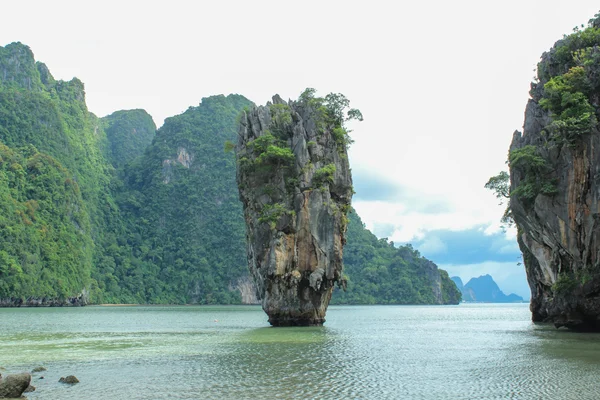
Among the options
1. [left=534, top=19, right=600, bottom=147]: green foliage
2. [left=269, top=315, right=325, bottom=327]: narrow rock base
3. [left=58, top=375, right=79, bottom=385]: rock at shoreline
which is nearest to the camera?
[left=58, top=375, right=79, bottom=385]: rock at shoreline

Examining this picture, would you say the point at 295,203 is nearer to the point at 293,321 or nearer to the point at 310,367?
the point at 293,321

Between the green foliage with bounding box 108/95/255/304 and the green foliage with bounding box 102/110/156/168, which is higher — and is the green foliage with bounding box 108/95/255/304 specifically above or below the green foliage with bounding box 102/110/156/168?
below

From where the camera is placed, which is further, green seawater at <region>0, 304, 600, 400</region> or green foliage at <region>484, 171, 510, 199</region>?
green foliage at <region>484, 171, 510, 199</region>

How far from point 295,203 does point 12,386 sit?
993 inches

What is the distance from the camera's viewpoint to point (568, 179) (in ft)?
94.4

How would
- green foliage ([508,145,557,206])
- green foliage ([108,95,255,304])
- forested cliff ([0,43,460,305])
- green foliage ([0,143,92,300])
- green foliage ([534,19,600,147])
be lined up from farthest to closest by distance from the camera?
green foliage ([108,95,255,304])
forested cliff ([0,43,460,305])
green foliage ([0,143,92,300])
green foliage ([508,145,557,206])
green foliage ([534,19,600,147])

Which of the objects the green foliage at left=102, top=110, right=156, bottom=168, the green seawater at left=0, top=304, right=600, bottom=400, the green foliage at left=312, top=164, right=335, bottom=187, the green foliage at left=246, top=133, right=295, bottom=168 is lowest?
the green seawater at left=0, top=304, right=600, bottom=400

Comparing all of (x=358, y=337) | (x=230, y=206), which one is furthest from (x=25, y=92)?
(x=358, y=337)

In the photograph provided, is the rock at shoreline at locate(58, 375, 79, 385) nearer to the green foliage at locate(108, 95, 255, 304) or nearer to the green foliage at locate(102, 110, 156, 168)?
the green foliage at locate(108, 95, 255, 304)

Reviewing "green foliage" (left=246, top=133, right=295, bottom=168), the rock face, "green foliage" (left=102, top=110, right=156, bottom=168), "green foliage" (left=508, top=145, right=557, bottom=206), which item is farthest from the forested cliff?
"green foliage" (left=508, top=145, right=557, bottom=206)

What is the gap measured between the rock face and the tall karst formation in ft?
37.9

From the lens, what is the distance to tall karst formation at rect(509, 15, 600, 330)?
91.3ft

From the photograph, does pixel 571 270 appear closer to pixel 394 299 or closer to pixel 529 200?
pixel 529 200

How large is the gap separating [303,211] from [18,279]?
6040 cm
